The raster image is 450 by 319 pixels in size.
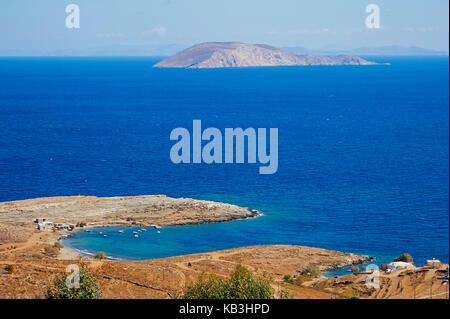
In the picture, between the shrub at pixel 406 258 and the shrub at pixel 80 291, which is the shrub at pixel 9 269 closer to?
the shrub at pixel 80 291

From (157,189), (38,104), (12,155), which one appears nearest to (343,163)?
(157,189)

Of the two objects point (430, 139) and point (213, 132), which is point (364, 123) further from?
point (213, 132)

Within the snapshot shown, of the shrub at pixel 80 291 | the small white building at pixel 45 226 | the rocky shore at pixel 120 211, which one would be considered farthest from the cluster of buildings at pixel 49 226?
the shrub at pixel 80 291

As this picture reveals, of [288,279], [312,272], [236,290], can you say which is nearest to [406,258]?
[312,272]

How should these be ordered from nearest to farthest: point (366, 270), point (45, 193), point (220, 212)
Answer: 1. point (366, 270)
2. point (220, 212)
3. point (45, 193)
